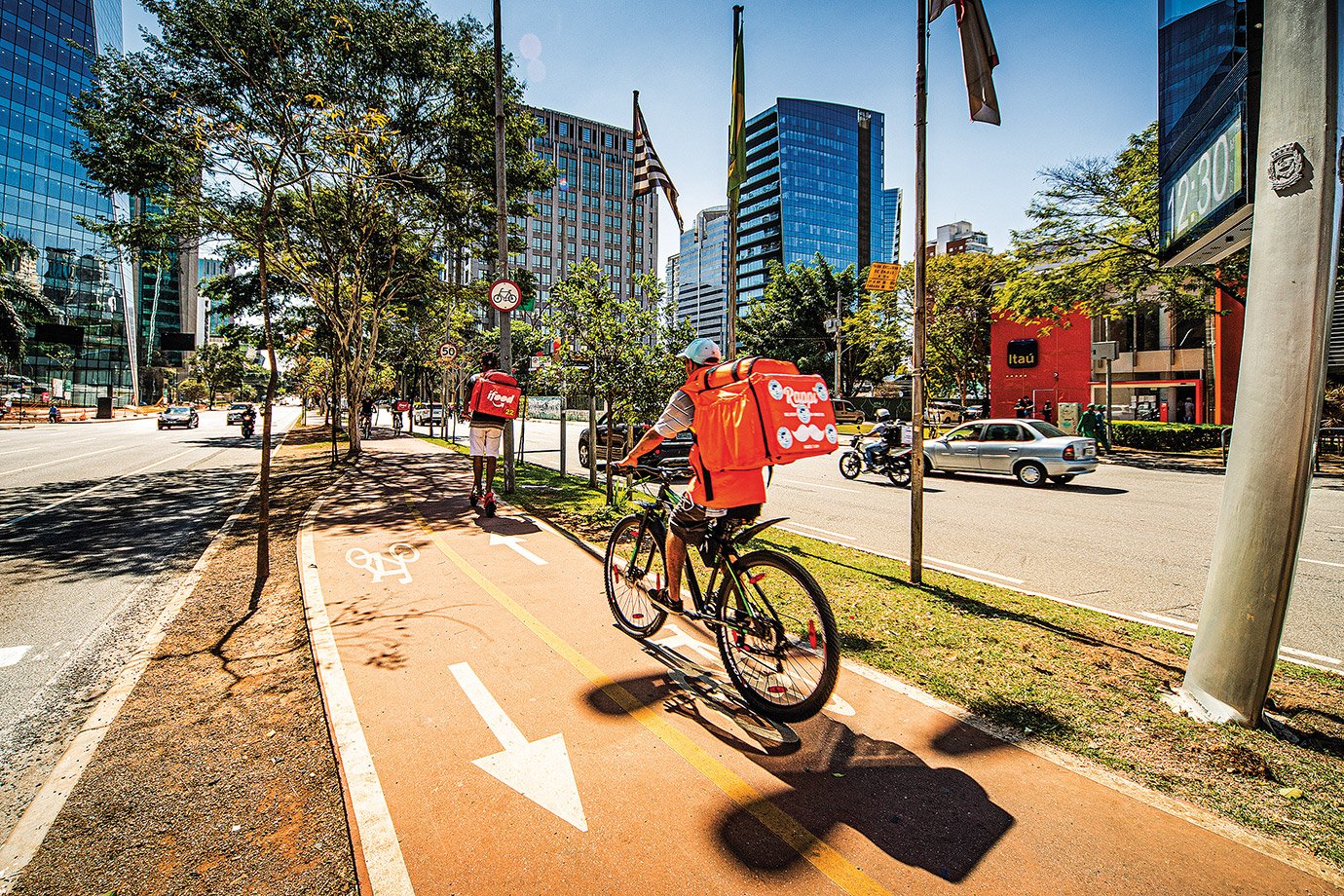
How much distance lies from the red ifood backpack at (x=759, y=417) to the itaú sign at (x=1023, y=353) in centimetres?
3975

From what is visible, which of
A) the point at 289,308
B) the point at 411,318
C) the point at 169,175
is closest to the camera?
the point at 169,175

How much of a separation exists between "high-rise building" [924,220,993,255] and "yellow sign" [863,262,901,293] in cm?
5721

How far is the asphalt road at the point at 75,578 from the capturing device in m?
3.42

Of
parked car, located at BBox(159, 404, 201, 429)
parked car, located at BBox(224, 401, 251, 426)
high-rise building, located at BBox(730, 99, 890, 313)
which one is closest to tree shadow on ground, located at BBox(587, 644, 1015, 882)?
parked car, located at BBox(224, 401, 251, 426)

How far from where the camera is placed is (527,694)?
366 centimetres

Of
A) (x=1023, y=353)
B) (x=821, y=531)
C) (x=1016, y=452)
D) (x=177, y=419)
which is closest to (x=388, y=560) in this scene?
(x=821, y=531)

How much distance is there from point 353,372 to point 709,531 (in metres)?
21.0

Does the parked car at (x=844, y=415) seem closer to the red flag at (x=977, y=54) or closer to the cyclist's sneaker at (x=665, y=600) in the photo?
the red flag at (x=977, y=54)

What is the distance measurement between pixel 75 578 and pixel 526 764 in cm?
609

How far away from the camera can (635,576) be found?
4.75 meters

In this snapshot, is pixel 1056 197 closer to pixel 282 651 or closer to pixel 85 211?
pixel 282 651

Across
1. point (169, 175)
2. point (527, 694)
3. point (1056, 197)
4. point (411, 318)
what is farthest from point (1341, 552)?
point (411, 318)

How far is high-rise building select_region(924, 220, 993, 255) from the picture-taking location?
89875mm

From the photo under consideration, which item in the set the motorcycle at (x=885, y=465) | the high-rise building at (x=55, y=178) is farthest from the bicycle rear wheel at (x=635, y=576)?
the high-rise building at (x=55, y=178)
